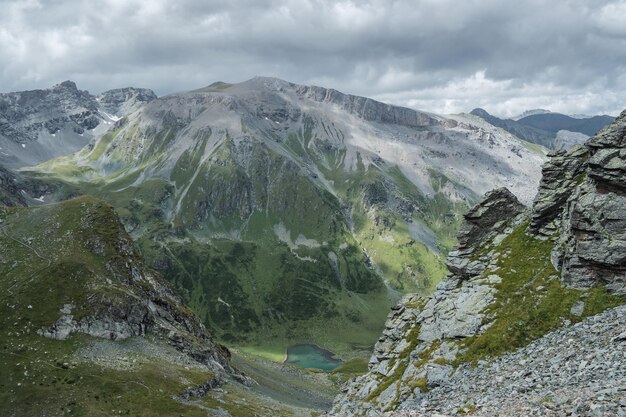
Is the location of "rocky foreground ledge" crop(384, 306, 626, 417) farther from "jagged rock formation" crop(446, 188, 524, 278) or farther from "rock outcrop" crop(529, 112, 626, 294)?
"jagged rock formation" crop(446, 188, 524, 278)

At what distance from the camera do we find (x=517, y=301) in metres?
51.2

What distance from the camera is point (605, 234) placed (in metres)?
47.2

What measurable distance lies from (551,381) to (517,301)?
63.2ft

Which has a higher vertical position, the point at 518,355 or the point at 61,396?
the point at 518,355

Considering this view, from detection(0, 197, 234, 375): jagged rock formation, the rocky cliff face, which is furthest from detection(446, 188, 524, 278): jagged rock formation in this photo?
detection(0, 197, 234, 375): jagged rock formation

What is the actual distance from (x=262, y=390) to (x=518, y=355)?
408ft

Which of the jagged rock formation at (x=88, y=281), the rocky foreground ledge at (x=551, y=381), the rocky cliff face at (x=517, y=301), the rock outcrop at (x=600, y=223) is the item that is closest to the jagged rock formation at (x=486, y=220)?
the rocky cliff face at (x=517, y=301)

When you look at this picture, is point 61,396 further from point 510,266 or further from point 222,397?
point 510,266

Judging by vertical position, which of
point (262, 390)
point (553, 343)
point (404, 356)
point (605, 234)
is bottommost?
point (262, 390)

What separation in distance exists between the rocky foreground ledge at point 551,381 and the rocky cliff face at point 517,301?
0.16 metres

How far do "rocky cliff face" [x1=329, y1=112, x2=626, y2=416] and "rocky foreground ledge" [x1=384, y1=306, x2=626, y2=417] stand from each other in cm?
Result: 16

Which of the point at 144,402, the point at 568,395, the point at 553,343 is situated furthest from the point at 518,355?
the point at 144,402

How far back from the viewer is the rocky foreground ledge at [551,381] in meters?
25.6

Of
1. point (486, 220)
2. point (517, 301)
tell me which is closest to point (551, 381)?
point (517, 301)
